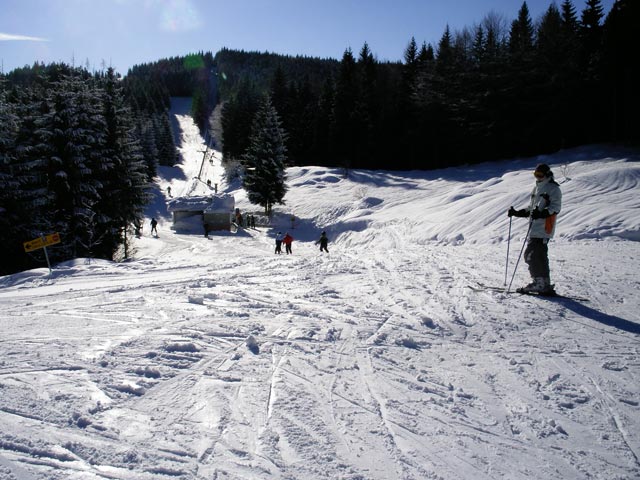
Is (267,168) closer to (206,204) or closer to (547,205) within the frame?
(206,204)

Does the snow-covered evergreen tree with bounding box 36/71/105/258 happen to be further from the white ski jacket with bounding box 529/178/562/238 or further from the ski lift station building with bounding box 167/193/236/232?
the white ski jacket with bounding box 529/178/562/238

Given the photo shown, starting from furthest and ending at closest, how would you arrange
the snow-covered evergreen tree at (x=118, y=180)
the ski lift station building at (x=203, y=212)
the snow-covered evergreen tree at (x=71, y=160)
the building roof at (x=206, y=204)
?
the building roof at (x=206, y=204) < the ski lift station building at (x=203, y=212) < the snow-covered evergreen tree at (x=118, y=180) < the snow-covered evergreen tree at (x=71, y=160)

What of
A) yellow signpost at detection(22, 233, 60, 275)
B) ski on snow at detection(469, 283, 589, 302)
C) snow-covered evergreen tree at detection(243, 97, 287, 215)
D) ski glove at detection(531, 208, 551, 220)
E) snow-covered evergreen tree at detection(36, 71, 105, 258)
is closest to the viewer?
ski glove at detection(531, 208, 551, 220)

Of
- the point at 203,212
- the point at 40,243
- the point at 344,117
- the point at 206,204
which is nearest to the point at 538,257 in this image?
the point at 40,243

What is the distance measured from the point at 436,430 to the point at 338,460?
32.6 inches

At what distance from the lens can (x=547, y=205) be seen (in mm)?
5879

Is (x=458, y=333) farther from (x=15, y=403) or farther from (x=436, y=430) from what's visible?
(x=15, y=403)

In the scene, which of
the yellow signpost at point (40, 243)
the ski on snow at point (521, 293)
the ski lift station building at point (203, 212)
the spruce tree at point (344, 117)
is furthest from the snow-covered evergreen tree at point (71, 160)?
the spruce tree at point (344, 117)

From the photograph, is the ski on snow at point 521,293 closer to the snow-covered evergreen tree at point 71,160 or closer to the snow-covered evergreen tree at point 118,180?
the snow-covered evergreen tree at point 71,160

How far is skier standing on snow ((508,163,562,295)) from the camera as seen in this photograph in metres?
5.85

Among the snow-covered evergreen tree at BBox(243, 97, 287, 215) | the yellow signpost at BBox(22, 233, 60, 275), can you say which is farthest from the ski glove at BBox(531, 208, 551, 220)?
the snow-covered evergreen tree at BBox(243, 97, 287, 215)

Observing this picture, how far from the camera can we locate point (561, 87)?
117 ft

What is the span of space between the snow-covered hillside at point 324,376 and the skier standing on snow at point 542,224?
37 centimetres

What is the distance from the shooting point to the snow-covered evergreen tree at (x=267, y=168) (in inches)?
1313
